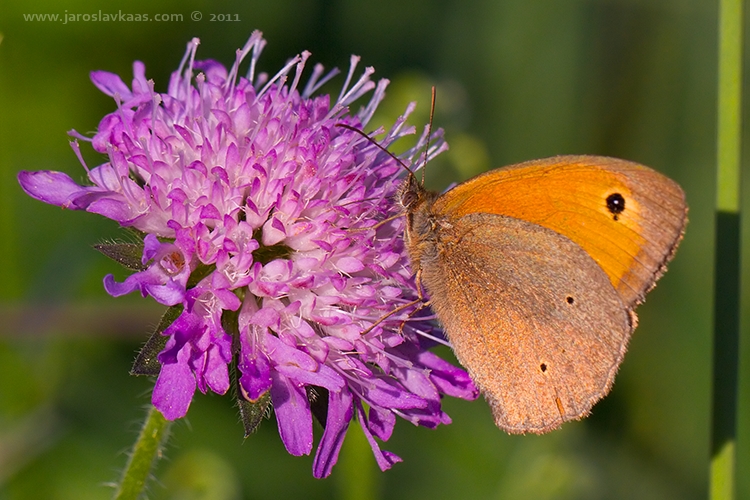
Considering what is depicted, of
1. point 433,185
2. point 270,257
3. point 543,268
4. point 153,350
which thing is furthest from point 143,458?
point 433,185

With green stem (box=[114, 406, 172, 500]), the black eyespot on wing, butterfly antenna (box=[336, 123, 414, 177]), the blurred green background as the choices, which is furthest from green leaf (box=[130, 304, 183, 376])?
the black eyespot on wing

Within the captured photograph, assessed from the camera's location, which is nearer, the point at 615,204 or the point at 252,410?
the point at 252,410

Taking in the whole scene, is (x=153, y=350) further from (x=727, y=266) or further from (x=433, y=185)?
(x=433, y=185)

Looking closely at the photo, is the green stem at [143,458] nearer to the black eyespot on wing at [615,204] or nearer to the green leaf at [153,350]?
the green leaf at [153,350]

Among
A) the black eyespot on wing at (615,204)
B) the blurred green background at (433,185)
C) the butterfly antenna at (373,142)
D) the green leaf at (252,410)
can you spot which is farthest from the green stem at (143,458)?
the black eyespot on wing at (615,204)

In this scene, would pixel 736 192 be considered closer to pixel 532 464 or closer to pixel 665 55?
pixel 532 464
